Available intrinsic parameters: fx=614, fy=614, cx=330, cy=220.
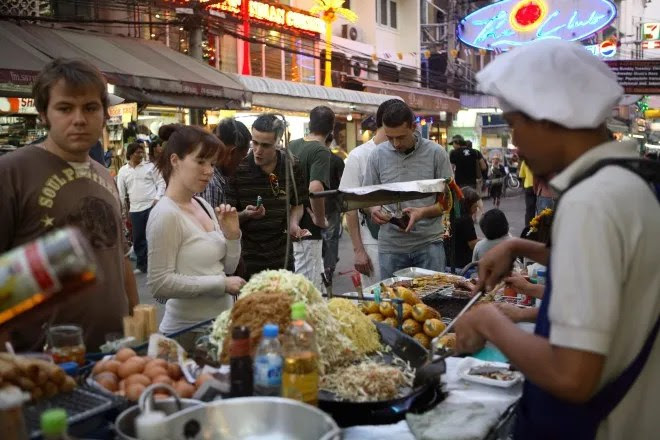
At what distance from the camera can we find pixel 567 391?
1578mm

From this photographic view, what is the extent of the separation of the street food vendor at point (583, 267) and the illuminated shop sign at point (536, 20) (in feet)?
27.5

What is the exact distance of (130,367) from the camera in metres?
2.23

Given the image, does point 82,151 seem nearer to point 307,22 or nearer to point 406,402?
point 406,402

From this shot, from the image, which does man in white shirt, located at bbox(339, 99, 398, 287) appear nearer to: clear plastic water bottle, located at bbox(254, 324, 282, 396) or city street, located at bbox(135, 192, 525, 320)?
city street, located at bbox(135, 192, 525, 320)

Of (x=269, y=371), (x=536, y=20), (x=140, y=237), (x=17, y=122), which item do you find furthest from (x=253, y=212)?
(x=17, y=122)

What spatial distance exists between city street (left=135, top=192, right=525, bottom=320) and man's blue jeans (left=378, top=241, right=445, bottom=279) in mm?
495

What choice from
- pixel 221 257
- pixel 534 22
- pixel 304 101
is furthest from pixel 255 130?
pixel 304 101

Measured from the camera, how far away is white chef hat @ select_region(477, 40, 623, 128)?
5.42ft

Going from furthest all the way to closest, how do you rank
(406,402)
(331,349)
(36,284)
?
1. (331,349)
2. (406,402)
3. (36,284)

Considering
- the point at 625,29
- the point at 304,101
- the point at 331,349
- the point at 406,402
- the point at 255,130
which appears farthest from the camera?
the point at 625,29

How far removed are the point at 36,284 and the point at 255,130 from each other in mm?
3827

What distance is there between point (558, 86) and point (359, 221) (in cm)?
429

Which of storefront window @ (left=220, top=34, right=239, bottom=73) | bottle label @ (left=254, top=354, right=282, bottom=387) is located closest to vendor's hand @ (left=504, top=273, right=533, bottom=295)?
bottle label @ (left=254, top=354, right=282, bottom=387)

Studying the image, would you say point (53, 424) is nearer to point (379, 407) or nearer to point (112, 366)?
point (112, 366)
